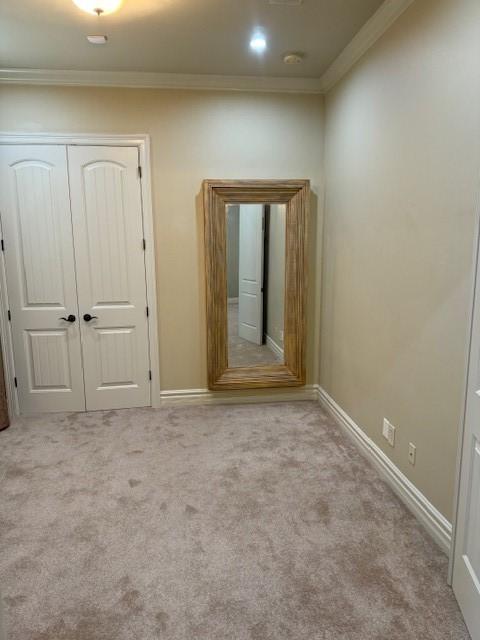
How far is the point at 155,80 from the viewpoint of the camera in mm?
3408

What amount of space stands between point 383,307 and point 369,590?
150 cm

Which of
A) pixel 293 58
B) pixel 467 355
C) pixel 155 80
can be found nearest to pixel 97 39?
pixel 155 80

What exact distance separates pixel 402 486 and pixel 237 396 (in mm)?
1783

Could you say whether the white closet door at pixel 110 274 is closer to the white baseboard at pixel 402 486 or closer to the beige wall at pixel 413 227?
the beige wall at pixel 413 227

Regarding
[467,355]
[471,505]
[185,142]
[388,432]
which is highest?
[185,142]

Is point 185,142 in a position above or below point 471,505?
above

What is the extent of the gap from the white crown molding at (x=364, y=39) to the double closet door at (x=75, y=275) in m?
1.62

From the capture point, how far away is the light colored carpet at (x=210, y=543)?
172 centimetres

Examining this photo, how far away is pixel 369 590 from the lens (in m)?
1.86

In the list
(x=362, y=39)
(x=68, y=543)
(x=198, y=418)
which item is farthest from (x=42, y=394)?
(x=362, y=39)

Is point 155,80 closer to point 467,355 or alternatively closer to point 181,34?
point 181,34

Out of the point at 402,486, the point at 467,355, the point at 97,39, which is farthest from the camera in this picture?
the point at 97,39

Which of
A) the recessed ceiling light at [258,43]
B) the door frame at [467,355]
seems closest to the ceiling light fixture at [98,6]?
the recessed ceiling light at [258,43]

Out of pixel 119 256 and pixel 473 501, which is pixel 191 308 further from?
pixel 473 501
